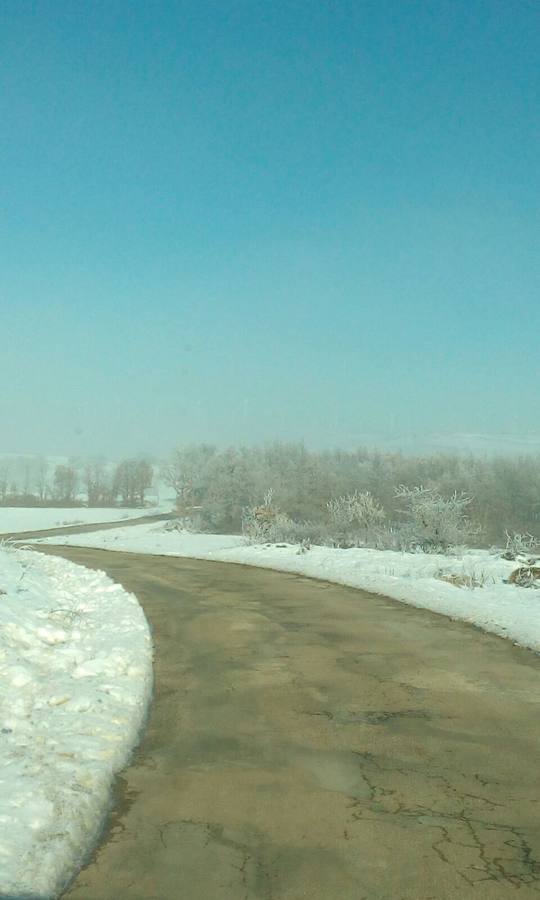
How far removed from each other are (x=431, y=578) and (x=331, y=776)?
13.7m

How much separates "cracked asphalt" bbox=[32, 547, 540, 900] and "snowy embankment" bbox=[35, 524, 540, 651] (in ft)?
5.82

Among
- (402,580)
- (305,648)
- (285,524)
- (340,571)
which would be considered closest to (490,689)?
(305,648)

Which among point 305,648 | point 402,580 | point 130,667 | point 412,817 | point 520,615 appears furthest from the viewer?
point 402,580

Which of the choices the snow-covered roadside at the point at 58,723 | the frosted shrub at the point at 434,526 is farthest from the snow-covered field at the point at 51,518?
the snow-covered roadside at the point at 58,723

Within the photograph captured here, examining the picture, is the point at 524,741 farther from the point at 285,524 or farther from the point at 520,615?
the point at 285,524

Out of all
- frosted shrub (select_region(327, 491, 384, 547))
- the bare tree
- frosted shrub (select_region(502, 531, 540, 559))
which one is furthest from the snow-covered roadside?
the bare tree

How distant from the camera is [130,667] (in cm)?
868

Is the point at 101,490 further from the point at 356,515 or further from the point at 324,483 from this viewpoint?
the point at 356,515

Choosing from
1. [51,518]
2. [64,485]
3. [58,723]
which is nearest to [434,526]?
[58,723]

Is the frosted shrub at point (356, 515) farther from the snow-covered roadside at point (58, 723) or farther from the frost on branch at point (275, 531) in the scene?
the snow-covered roadside at point (58, 723)

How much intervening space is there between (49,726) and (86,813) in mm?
1693

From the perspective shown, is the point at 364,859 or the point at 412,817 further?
the point at 412,817

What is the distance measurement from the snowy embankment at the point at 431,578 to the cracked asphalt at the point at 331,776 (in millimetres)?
1773

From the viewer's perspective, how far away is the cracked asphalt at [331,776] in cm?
391
